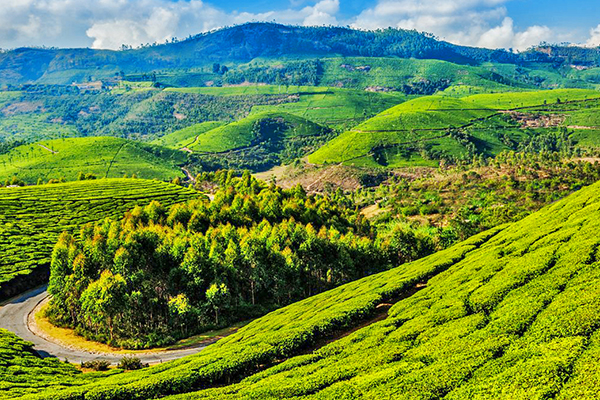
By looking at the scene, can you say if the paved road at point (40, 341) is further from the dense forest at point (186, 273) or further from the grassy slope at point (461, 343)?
the grassy slope at point (461, 343)

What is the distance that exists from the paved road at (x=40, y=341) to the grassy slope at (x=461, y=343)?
14.3 m

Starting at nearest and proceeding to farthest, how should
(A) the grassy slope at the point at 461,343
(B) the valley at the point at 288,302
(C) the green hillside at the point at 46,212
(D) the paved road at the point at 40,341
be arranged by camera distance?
(A) the grassy slope at the point at 461,343
(B) the valley at the point at 288,302
(D) the paved road at the point at 40,341
(C) the green hillside at the point at 46,212

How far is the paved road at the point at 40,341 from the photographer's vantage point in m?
53.2

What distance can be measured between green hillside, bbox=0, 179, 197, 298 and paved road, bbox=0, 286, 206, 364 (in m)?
4.84

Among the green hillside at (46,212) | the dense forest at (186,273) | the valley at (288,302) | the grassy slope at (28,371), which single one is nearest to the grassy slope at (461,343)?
the valley at (288,302)

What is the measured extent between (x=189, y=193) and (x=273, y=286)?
84.6 metres

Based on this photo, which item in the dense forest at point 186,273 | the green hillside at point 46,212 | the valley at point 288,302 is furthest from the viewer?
the green hillside at point 46,212

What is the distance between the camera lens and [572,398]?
1561 centimetres

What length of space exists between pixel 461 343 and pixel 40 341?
6258 centimetres

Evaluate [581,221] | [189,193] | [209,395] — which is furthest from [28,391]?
[189,193]

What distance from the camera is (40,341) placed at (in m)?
59.6

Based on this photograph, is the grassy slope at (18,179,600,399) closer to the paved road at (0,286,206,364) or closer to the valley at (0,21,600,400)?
the valley at (0,21,600,400)

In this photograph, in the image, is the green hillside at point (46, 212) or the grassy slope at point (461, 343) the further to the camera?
the green hillside at point (46, 212)

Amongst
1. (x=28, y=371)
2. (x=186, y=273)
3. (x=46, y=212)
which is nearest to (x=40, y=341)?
(x=28, y=371)
